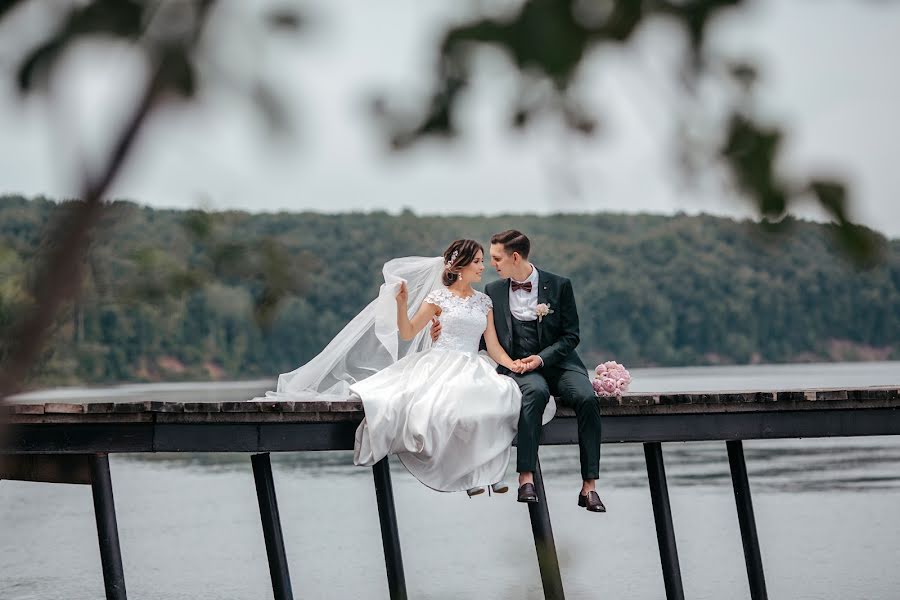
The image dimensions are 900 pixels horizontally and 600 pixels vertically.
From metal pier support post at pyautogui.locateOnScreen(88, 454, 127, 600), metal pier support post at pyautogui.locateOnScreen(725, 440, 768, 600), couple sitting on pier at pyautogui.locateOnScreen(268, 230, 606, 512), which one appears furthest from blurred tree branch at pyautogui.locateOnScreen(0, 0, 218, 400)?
metal pier support post at pyautogui.locateOnScreen(725, 440, 768, 600)

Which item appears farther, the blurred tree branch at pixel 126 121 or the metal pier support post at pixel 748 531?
the metal pier support post at pixel 748 531

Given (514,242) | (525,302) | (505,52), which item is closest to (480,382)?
(525,302)

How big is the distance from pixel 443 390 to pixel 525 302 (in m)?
0.67

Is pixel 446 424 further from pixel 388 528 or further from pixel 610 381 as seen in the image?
pixel 388 528

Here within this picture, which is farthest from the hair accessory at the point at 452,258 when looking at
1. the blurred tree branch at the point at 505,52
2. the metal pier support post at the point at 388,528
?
the blurred tree branch at the point at 505,52

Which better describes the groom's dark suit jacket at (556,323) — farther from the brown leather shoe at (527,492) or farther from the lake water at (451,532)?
the lake water at (451,532)

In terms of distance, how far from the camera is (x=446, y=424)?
7.04 m

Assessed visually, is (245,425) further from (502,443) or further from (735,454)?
(735,454)

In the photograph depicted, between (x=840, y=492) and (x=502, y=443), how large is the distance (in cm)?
2704

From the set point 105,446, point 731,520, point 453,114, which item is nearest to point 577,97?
point 453,114

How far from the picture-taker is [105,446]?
7227 mm

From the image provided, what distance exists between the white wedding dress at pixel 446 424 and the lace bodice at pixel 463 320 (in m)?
0.18

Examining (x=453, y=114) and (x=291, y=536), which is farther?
(x=291, y=536)

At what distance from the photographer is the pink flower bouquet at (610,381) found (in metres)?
7.14
